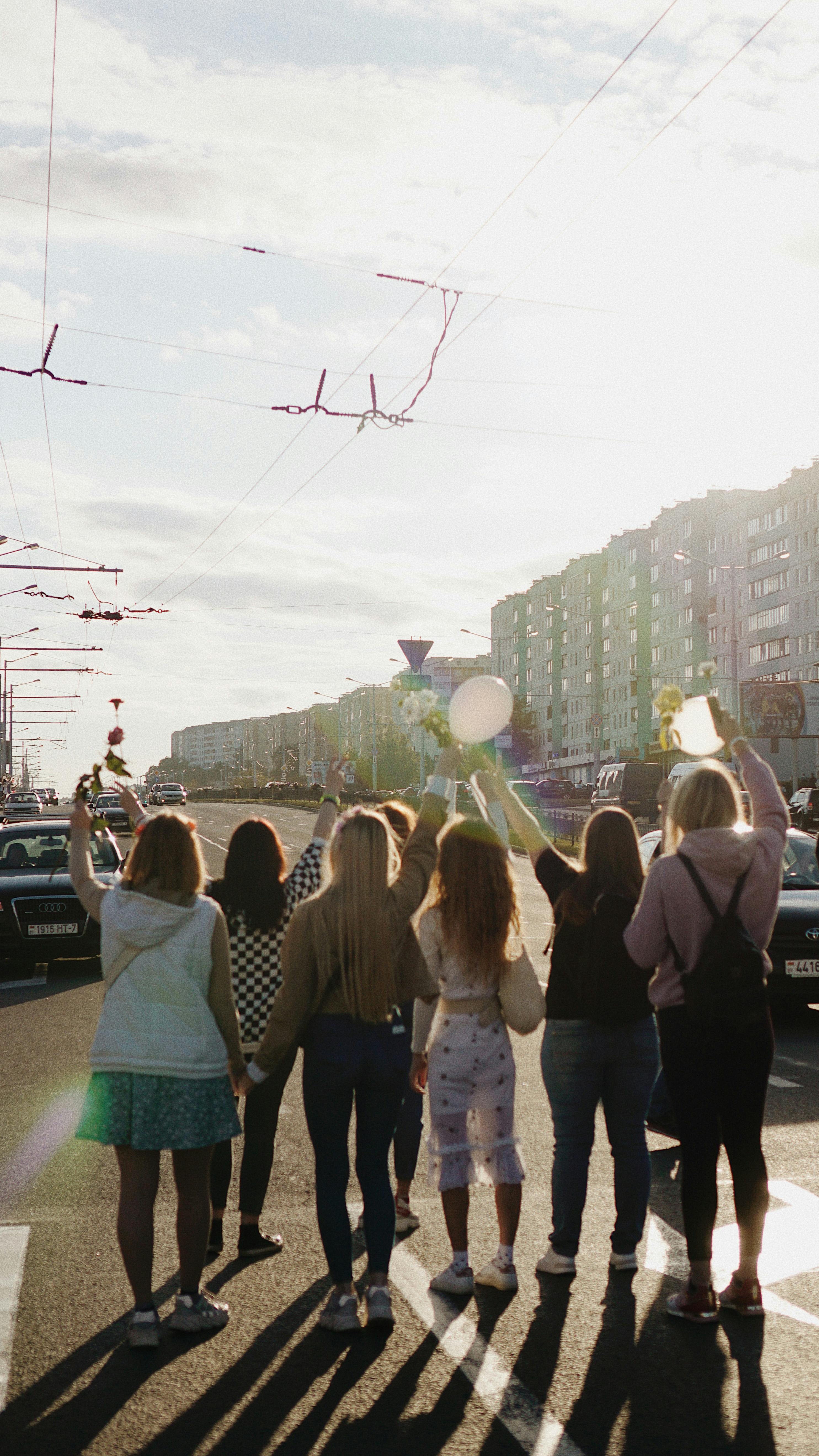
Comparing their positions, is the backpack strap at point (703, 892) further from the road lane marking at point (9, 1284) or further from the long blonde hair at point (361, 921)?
the road lane marking at point (9, 1284)

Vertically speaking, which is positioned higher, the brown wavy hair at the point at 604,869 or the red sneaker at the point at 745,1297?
the brown wavy hair at the point at 604,869

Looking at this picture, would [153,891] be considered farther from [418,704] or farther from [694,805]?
[694,805]

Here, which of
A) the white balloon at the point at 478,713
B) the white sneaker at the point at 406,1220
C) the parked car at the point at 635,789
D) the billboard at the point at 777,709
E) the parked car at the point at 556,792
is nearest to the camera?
the white balloon at the point at 478,713

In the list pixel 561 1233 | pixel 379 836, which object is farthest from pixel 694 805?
pixel 561 1233

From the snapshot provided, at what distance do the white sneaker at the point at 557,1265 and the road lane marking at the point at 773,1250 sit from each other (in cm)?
33

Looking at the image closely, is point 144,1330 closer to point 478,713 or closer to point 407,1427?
point 407,1427

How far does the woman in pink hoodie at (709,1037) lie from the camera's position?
449 cm

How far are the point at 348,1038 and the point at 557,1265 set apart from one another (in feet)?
4.28

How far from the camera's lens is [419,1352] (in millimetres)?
4258

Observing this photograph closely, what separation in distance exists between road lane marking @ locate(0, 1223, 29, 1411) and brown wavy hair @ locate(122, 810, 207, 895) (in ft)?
4.89

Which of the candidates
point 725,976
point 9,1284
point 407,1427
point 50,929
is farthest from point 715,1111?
point 50,929

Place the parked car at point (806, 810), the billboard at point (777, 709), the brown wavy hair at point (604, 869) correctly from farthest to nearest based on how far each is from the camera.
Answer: the billboard at point (777, 709) < the parked car at point (806, 810) < the brown wavy hair at point (604, 869)

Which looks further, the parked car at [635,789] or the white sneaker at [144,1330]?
the parked car at [635,789]

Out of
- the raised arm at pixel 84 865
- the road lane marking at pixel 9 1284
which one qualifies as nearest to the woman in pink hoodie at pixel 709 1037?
the raised arm at pixel 84 865
